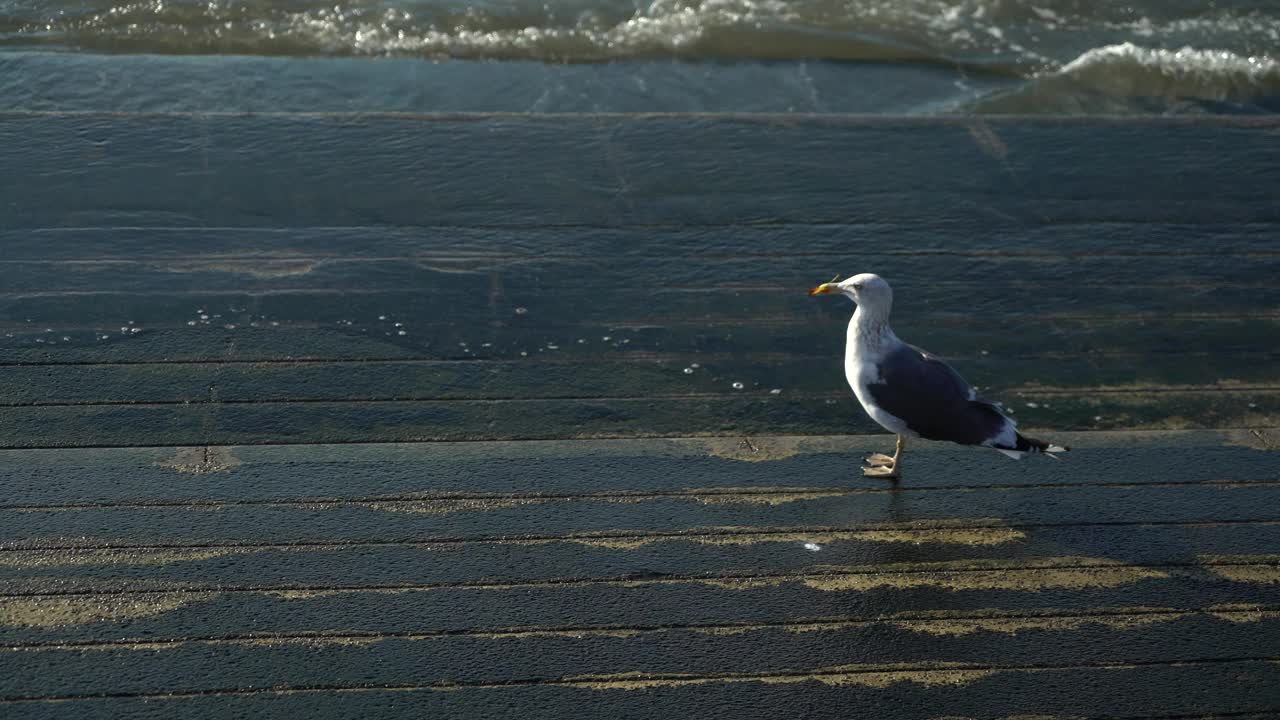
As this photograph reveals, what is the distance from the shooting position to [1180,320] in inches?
256

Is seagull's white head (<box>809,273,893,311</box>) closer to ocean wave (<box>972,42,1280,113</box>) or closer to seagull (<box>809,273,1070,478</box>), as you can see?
seagull (<box>809,273,1070,478</box>)

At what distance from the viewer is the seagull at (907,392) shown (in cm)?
493

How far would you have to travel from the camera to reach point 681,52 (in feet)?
38.4

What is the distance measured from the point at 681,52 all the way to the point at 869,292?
707 centimetres

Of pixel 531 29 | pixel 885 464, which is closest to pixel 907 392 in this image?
pixel 885 464

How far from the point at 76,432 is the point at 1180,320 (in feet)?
15.6

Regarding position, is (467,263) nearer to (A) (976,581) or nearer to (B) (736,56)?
(A) (976,581)

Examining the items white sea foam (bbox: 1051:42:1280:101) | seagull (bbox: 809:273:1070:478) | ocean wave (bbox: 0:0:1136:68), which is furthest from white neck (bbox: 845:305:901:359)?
ocean wave (bbox: 0:0:1136:68)

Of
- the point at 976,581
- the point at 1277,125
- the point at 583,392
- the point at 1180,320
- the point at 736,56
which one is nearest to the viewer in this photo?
the point at 976,581

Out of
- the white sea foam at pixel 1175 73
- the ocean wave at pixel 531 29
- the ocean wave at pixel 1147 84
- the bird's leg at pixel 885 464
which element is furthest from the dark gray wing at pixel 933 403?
the ocean wave at pixel 531 29

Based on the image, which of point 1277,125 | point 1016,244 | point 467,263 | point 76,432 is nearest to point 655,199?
point 467,263

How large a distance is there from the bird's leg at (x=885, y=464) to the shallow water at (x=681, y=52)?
5990 millimetres

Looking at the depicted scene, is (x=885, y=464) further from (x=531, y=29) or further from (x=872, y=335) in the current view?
(x=531, y=29)

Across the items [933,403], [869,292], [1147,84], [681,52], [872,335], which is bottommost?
[933,403]
